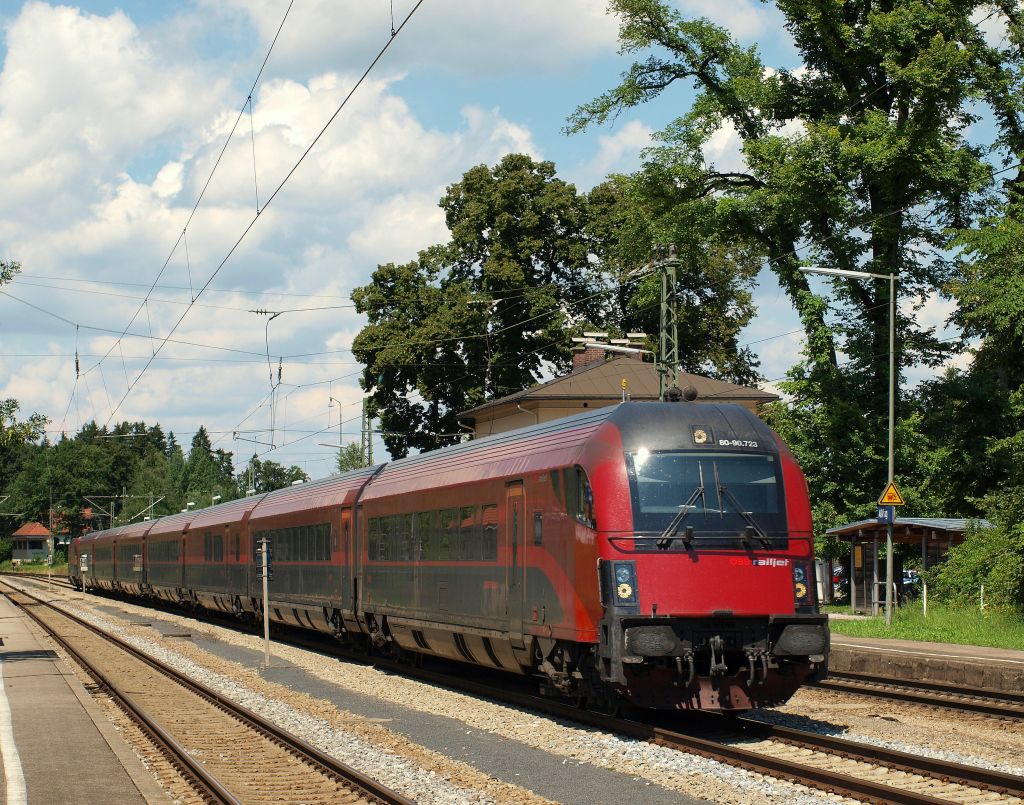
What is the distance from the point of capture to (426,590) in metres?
19.9

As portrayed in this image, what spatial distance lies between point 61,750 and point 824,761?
7.19 m

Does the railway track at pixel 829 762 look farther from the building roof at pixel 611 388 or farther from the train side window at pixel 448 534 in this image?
the building roof at pixel 611 388

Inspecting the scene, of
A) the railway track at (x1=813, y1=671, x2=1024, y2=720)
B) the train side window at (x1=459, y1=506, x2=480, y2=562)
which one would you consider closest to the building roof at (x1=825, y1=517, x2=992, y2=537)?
the railway track at (x1=813, y1=671, x2=1024, y2=720)

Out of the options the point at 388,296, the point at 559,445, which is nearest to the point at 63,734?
the point at 559,445

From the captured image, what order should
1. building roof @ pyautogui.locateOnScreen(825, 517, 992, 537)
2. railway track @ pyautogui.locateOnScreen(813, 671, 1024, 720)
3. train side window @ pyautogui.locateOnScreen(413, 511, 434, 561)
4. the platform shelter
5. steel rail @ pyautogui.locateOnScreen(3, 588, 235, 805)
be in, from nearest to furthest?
1. steel rail @ pyautogui.locateOnScreen(3, 588, 235, 805)
2. railway track @ pyautogui.locateOnScreen(813, 671, 1024, 720)
3. train side window @ pyautogui.locateOnScreen(413, 511, 434, 561)
4. building roof @ pyautogui.locateOnScreen(825, 517, 992, 537)
5. the platform shelter

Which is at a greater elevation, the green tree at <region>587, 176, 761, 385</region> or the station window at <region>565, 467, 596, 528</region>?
the green tree at <region>587, 176, 761, 385</region>

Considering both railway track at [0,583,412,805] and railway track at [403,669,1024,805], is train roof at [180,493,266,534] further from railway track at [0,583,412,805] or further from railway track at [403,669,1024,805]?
railway track at [403,669,1024,805]

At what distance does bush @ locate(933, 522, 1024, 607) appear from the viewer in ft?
92.8

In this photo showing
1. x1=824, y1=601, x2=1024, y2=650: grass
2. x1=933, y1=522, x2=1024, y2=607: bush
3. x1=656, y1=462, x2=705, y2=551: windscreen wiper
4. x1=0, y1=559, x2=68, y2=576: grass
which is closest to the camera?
x1=656, y1=462, x2=705, y2=551: windscreen wiper

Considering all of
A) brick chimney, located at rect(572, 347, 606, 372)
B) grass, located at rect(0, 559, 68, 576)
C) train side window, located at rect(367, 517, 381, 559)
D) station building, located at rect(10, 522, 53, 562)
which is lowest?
grass, located at rect(0, 559, 68, 576)

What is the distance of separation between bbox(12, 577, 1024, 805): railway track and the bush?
1548 cm

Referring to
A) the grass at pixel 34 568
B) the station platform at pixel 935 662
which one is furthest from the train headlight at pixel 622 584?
the grass at pixel 34 568

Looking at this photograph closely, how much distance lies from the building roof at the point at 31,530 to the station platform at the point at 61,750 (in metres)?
163

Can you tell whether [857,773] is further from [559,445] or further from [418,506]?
[418,506]
